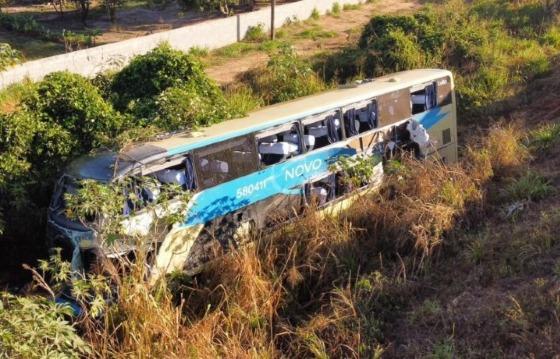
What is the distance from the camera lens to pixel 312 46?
838 inches

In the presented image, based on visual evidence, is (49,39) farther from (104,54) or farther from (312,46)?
(312,46)

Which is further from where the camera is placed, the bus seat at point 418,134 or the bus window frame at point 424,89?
the bus window frame at point 424,89

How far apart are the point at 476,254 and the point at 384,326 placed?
5.58 ft

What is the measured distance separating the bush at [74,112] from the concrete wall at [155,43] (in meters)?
4.35

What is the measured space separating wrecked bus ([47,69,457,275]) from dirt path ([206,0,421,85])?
7.64m

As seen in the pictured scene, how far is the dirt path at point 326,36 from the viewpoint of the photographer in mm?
18625

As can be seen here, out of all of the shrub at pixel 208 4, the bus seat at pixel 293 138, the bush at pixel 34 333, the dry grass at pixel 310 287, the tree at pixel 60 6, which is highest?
the tree at pixel 60 6

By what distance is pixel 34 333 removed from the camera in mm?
4930

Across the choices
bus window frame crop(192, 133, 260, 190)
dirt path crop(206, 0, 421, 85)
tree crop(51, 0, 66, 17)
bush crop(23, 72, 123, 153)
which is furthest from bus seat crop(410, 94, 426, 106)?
tree crop(51, 0, 66, 17)

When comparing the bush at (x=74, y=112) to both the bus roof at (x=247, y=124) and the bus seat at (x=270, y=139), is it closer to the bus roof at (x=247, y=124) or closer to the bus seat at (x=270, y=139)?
the bus roof at (x=247, y=124)

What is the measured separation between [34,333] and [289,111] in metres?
5.35

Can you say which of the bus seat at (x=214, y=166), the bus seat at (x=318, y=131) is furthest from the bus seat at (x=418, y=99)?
the bus seat at (x=214, y=166)

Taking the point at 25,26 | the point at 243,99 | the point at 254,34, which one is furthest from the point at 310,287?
the point at 25,26

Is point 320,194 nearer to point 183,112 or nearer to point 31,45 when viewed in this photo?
point 183,112
